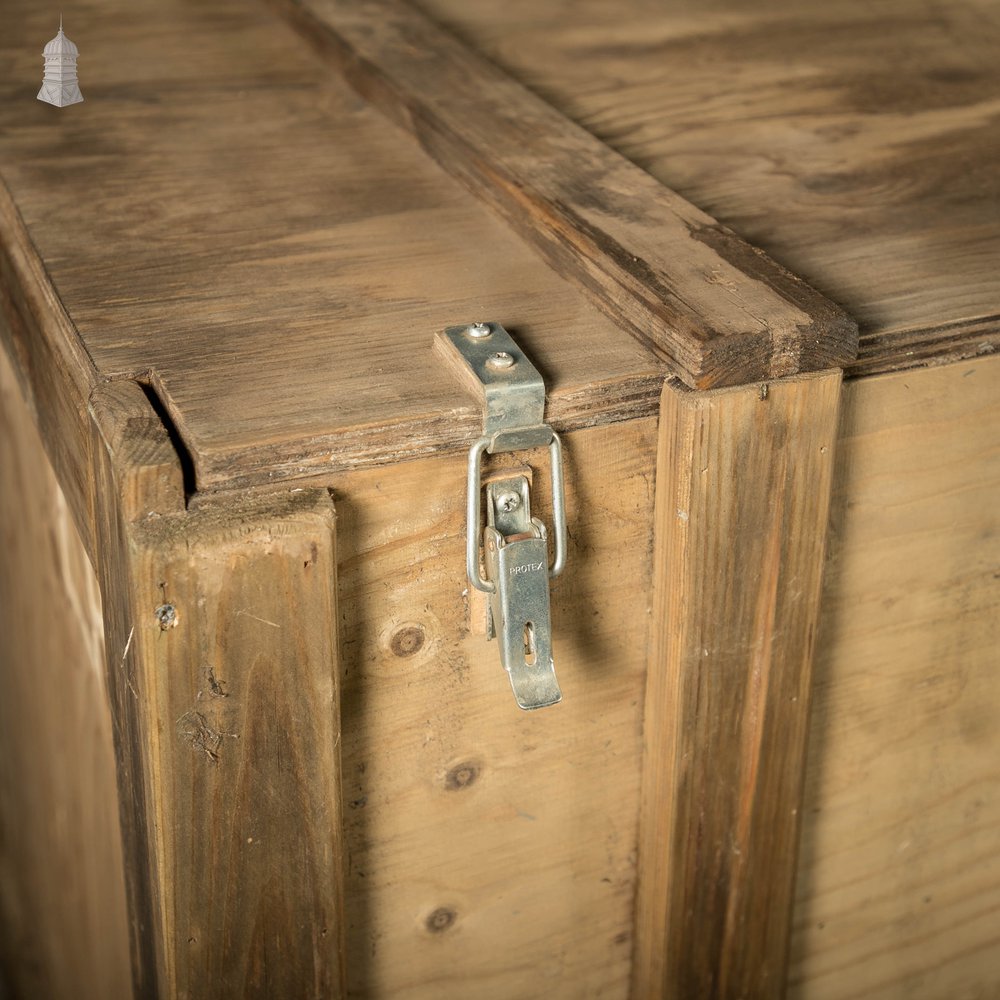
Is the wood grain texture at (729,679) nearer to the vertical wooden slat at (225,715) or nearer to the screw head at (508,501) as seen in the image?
the screw head at (508,501)

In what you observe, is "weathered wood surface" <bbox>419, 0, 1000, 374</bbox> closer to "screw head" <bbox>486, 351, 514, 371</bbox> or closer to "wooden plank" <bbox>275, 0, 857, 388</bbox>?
"wooden plank" <bbox>275, 0, 857, 388</bbox>

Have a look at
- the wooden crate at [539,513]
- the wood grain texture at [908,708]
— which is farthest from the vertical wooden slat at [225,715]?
the wood grain texture at [908,708]

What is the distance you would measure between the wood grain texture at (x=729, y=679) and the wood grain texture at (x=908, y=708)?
6 centimetres

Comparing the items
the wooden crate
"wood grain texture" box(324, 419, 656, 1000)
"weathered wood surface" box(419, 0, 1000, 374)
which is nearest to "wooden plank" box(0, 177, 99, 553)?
the wooden crate

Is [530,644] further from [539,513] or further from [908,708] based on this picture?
[908,708]

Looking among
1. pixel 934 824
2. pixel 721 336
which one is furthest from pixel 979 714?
pixel 721 336

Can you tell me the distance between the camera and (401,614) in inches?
34.4

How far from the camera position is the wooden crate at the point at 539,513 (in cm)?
83

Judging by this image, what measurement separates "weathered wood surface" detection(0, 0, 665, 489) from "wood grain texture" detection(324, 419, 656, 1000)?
0.13 ft

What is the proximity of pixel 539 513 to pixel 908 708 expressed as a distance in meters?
0.37

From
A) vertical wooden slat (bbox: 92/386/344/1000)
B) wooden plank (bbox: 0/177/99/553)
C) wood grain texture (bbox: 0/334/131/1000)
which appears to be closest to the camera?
vertical wooden slat (bbox: 92/386/344/1000)

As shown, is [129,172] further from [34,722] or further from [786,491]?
[34,722]

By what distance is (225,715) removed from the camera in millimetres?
822

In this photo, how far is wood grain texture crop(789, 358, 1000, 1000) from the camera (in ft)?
3.16
